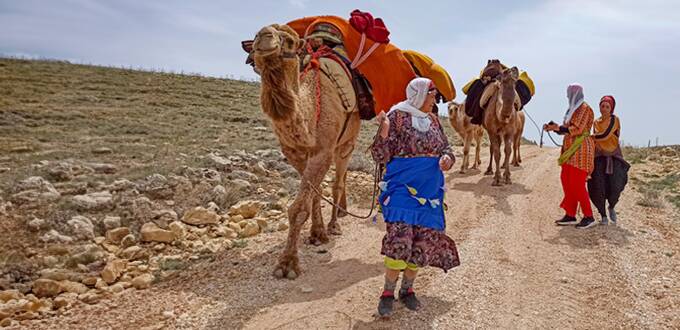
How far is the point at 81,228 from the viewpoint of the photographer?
610 cm

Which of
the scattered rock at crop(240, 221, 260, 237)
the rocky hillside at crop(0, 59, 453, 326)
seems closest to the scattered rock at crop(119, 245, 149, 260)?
the rocky hillside at crop(0, 59, 453, 326)

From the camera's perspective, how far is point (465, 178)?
1128cm

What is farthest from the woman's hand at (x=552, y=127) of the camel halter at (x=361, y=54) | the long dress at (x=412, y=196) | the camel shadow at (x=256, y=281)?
the long dress at (x=412, y=196)

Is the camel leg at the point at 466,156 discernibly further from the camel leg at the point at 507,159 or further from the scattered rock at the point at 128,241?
the scattered rock at the point at 128,241

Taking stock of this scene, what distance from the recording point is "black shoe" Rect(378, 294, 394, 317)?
13.4 ft

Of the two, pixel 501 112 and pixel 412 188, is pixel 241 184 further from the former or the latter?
pixel 501 112

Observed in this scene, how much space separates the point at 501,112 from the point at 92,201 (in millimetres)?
7802

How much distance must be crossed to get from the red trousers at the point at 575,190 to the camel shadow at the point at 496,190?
1.00 metres

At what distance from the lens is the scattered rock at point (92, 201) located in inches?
265

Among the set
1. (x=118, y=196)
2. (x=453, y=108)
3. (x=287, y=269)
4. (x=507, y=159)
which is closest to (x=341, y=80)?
(x=287, y=269)

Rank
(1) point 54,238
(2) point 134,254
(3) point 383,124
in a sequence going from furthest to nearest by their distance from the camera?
(1) point 54,238
(2) point 134,254
(3) point 383,124

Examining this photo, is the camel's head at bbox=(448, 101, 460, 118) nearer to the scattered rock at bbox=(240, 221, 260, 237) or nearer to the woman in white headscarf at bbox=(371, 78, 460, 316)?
the scattered rock at bbox=(240, 221, 260, 237)

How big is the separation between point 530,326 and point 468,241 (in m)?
2.32

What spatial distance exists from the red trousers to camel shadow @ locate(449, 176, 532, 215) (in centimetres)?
100
